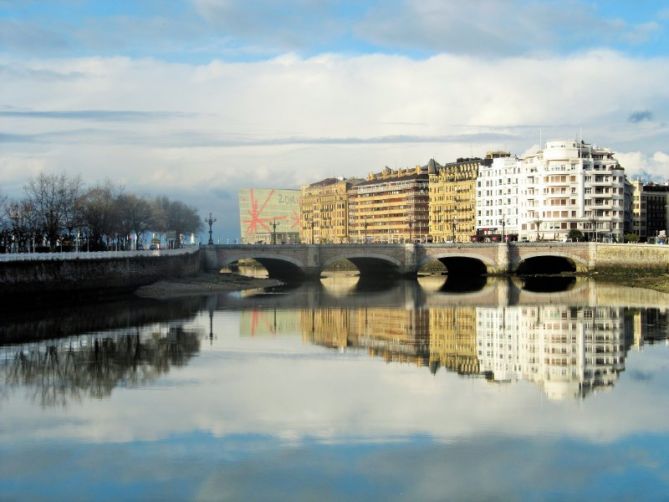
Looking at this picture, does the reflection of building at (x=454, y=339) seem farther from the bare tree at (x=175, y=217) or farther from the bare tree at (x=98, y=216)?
the bare tree at (x=175, y=217)

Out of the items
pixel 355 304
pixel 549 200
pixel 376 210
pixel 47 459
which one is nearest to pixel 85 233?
pixel 355 304

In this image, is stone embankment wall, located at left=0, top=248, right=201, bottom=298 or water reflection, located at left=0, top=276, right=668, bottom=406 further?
stone embankment wall, located at left=0, top=248, right=201, bottom=298

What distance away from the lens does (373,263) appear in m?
122

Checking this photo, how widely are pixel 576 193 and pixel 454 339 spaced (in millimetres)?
83463

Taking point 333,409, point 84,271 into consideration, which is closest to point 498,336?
point 333,409

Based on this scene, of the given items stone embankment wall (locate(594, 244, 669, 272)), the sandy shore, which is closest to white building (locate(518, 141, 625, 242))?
stone embankment wall (locate(594, 244, 669, 272))

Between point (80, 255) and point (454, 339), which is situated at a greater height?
point (80, 255)

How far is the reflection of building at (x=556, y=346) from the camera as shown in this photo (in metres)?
35.0

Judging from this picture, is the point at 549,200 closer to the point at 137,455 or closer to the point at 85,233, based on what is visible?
the point at 85,233

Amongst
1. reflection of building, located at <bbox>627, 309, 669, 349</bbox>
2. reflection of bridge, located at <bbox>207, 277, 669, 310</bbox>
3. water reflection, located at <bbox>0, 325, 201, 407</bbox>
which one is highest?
water reflection, located at <bbox>0, 325, 201, 407</bbox>

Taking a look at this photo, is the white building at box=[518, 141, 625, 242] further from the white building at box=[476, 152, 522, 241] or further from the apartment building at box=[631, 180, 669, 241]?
the apartment building at box=[631, 180, 669, 241]

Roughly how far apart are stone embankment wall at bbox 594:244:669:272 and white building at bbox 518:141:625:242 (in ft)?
55.3

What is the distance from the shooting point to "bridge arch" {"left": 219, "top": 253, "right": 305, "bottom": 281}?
10650 centimetres

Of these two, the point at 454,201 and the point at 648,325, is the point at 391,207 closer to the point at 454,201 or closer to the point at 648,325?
the point at 454,201
